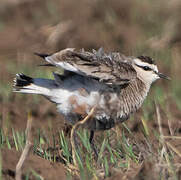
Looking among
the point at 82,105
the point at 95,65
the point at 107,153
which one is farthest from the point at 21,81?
the point at 107,153

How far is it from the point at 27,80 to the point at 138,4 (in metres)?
7.41

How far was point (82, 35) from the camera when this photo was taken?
36.1ft

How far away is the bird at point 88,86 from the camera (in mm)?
4969

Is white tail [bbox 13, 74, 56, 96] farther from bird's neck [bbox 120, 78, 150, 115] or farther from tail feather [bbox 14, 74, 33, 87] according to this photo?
bird's neck [bbox 120, 78, 150, 115]

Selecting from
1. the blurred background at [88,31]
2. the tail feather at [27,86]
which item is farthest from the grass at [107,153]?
the blurred background at [88,31]

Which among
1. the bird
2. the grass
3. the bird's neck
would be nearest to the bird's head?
the bird's neck

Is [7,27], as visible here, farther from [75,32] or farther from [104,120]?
[104,120]

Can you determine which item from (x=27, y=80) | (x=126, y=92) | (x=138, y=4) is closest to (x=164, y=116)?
(x=126, y=92)

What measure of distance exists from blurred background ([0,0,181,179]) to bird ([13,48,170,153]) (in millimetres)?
2111

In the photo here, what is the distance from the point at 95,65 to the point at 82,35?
19.9ft

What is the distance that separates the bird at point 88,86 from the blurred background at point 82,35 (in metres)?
2.11

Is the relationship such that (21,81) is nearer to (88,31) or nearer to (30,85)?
(30,85)

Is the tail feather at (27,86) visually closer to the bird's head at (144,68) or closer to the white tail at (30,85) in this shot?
the white tail at (30,85)

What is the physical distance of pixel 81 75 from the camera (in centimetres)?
519
